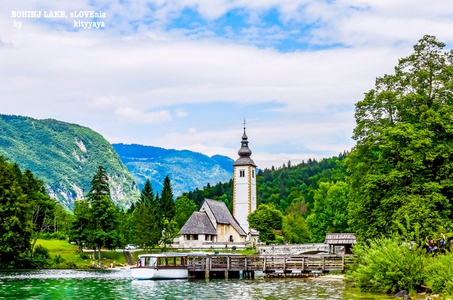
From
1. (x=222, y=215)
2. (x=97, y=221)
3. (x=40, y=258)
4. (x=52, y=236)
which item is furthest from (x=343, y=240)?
(x=52, y=236)

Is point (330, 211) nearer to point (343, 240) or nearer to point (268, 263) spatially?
point (343, 240)

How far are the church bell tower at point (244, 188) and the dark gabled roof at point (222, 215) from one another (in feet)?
5.73

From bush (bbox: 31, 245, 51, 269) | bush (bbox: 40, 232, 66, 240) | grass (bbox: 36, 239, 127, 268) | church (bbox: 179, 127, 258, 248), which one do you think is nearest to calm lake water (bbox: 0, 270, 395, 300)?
bush (bbox: 31, 245, 51, 269)

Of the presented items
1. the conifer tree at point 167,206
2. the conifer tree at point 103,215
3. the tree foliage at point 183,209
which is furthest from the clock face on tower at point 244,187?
the conifer tree at point 103,215

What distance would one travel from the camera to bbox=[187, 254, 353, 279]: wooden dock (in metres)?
51.8

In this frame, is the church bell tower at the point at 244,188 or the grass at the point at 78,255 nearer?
the grass at the point at 78,255

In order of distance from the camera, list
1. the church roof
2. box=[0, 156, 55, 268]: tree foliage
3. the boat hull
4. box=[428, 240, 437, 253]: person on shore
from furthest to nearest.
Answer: the church roof → box=[0, 156, 55, 268]: tree foliage → the boat hull → box=[428, 240, 437, 253]: person on shore

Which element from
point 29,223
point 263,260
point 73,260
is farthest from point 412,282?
point 73,260

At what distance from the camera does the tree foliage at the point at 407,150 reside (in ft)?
131

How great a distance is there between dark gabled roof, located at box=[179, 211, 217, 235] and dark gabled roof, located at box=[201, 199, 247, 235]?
1.98m

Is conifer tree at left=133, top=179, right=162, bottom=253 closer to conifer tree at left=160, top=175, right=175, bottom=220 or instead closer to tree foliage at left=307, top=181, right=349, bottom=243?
conifer tree at left=160, top=175, right=175, bottom=220

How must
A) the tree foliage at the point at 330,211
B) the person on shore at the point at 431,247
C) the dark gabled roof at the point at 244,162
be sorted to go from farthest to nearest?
the dark gabled roof at the point at 244,162 → the tree foliage at the point at 330,211 → the person on shore at the point at 431,247

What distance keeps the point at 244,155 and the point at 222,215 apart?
14372 mm

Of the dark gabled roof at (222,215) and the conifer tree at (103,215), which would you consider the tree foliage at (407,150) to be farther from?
the dark gabled roof at (222,215)
